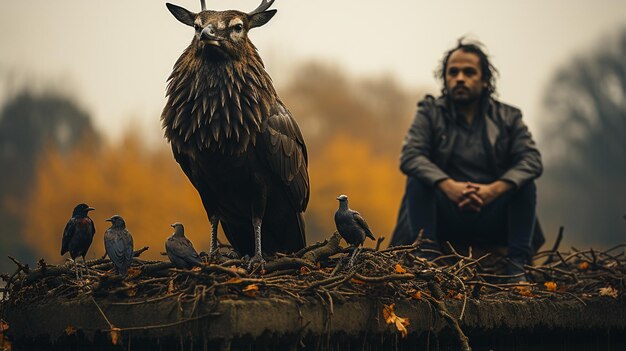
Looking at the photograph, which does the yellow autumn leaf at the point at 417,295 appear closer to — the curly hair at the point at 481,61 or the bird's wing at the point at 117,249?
the bird's wing at the point at 117,249

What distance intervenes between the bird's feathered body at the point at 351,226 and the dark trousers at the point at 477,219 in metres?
3.17

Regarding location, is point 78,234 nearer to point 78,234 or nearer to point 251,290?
point 78,234

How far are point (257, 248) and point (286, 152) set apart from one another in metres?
0.60

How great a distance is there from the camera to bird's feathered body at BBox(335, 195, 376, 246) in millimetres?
5906

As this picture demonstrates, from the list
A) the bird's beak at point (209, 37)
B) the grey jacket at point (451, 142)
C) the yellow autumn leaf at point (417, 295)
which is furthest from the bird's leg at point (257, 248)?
the grey jacket at point (451, 142)

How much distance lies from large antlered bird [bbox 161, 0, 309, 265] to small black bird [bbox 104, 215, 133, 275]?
73 cm

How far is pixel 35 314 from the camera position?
224 inches

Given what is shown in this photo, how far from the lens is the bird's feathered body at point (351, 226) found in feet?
19.4

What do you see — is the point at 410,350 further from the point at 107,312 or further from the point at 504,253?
the point at 504,253

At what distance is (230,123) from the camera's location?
595cm

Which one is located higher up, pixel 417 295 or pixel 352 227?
pixel 352 227

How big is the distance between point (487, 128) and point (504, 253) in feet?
3.62

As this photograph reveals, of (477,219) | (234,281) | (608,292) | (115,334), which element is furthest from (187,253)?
(477,219)

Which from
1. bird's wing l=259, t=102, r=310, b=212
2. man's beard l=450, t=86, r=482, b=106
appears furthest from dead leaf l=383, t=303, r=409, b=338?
man's beard l=450, t=86, r=482, b=106
